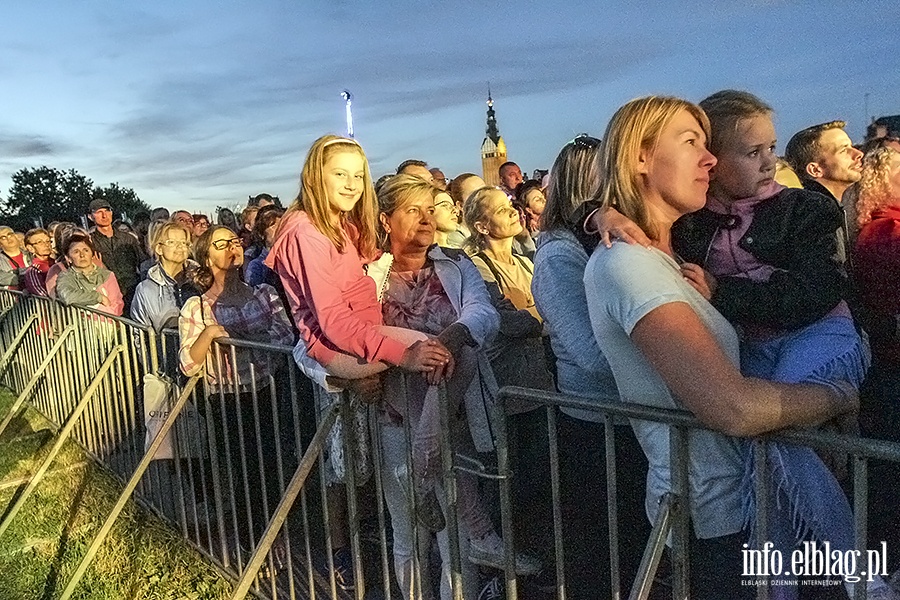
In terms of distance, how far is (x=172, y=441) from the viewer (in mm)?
4406

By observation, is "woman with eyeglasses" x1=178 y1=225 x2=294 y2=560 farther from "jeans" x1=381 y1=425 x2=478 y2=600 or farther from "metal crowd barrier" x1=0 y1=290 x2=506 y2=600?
"jeans" x1=381 y1=425 x2=478 y2=600

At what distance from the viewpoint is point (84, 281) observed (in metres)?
6.84

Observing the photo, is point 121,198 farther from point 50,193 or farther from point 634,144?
point 634,144

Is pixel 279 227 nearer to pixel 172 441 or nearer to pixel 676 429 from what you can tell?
pixel 676 429

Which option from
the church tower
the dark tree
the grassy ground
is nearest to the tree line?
the dark tree

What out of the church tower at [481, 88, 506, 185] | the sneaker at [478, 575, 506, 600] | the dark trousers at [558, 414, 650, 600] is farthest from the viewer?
the church tower at [481, 88, 506, 185]

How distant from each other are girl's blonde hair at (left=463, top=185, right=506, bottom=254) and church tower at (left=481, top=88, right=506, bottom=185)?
13.8ft

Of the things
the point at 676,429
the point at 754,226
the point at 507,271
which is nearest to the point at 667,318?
the point at 676,429

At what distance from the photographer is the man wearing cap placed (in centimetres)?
870

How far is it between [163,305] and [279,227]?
8.66 ft

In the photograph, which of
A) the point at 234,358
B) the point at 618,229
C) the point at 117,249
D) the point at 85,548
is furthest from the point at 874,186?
the point at 117,249

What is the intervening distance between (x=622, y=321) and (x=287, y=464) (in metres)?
2.77

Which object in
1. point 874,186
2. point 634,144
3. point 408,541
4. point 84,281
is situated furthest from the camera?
point 84,281

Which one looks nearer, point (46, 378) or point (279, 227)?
point (279, 227)
